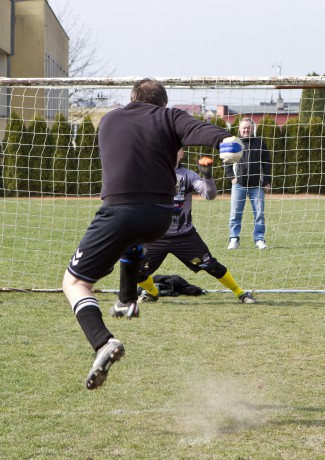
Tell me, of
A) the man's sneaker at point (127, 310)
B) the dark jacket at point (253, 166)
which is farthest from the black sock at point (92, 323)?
the dark jacket at point (253, 166)

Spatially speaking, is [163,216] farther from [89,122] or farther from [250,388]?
[89,122]

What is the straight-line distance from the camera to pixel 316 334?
Answer: 7770 mm

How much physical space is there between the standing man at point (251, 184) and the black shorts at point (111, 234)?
903cm

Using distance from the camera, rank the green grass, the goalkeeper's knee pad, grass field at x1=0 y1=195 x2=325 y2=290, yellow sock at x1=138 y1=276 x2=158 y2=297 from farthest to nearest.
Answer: grass field at x1=0 y1=195 x2=325 y2=290 < yellow sock at x1=138 y1=276 x2=158 y2=297 < the goalkeeper's knee pad < the green grass

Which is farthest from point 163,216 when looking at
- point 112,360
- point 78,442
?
point 78,442

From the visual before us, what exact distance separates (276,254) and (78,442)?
9659mm

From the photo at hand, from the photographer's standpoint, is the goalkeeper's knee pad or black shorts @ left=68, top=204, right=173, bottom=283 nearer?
black shorts @ left=68, top=204, right=173, bottom=283

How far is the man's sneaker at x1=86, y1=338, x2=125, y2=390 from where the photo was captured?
15.3 feet

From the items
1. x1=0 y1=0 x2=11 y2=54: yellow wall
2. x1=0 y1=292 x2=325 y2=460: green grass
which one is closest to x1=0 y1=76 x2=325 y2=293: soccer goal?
x1=0 y1=292 x2=325 y2=460: green grass

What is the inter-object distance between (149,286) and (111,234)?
4.39 meters

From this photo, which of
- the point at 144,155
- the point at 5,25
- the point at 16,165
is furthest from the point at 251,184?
the point at 5,25

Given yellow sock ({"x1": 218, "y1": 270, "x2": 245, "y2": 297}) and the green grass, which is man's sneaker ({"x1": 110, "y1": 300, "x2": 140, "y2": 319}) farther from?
yellow sock ({"x1": 218, "y1": 270, "x2": 245, "y2": 297})

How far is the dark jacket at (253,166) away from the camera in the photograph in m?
13.8

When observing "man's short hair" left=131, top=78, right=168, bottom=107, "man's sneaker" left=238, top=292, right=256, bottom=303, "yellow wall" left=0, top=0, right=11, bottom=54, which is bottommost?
"man's sneaker" left=238, top=292, right=256, bottom=303
